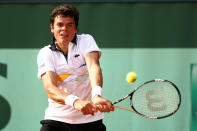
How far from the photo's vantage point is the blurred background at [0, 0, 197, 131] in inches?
212

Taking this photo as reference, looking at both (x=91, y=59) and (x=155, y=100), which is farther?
(x=155, y=100)

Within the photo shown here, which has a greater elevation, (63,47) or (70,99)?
(63,47)

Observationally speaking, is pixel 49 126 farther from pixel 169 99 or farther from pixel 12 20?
pixel 12 20

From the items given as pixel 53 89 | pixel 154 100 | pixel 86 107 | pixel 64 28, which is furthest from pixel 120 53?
pixel 86 107

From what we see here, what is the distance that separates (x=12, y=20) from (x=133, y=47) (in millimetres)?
1555

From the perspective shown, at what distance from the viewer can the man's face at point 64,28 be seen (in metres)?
3.50

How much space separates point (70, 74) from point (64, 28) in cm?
37

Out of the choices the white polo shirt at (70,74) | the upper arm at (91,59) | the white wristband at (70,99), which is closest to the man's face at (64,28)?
the white polo shirt at (70,74)

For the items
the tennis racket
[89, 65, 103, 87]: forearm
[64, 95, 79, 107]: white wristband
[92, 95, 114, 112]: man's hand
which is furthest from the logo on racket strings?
[64, 95, 79, 107]: white wristband

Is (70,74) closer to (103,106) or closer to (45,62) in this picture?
(45,62)

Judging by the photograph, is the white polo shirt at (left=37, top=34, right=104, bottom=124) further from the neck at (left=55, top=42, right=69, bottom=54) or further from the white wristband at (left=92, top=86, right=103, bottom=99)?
the white wristband at (left=92, top=86, right=103, bottom=99)

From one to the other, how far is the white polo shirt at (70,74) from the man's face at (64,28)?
0.10 m

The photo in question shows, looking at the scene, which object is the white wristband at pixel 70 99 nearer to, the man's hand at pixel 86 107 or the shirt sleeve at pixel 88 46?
the man's hand at pixel 86 107

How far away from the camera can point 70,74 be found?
3.55 metres
